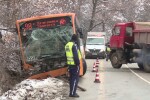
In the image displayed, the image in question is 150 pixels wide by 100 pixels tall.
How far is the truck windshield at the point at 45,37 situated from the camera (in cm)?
1530

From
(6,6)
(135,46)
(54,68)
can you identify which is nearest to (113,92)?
(54,68)

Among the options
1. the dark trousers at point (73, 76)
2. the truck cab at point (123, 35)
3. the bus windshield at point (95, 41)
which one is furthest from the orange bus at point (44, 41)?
the bus windshield at point (95, 41)

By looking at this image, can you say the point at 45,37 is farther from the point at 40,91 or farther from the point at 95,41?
the point at 95,41

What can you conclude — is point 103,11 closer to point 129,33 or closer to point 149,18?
point 149,18

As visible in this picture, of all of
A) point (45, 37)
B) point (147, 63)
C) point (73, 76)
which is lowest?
point (147, 63)

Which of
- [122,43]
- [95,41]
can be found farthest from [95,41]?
[122,43]

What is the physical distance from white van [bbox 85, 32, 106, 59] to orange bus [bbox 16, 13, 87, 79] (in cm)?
Result: 2437

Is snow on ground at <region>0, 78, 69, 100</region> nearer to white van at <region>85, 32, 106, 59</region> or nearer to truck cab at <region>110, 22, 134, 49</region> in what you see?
truck cab at <region>110, 22, 134, 49</region>

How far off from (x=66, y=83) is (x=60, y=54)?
1.28 metres

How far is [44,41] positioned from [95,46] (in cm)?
2510

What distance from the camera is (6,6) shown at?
1877 centimetres

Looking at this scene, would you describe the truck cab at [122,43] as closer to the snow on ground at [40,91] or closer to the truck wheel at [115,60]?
the truck wheel at [115,60]

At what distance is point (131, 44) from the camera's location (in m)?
23.0

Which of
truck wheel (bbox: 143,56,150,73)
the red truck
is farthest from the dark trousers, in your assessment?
truck wheel (bbox: 143,56,150,73)
